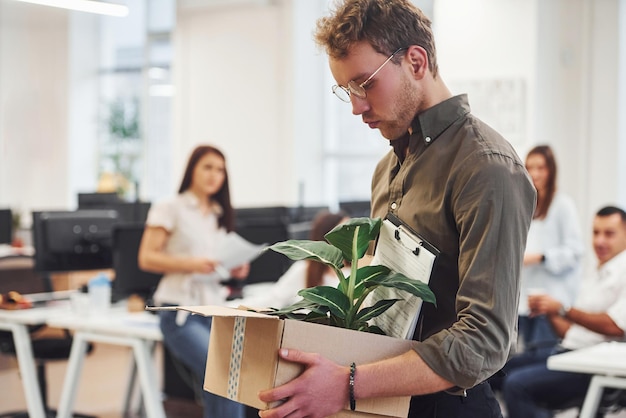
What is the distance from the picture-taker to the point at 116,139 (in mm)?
10859

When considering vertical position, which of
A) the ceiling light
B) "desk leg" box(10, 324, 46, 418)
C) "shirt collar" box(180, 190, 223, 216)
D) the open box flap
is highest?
the ceiling light

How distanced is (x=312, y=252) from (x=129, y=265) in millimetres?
2960

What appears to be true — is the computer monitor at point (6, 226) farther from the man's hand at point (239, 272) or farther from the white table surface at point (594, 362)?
the white table surface at point (594, 362)

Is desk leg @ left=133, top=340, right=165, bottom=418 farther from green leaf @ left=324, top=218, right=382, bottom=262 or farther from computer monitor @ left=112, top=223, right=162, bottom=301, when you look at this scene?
green leaf @ left=324, top=218, right=382, bottom=262

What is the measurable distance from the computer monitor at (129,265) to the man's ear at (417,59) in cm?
300

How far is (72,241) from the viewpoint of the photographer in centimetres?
458

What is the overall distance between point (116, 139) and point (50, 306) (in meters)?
6.52

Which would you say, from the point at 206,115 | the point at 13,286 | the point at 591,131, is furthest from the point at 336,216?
the point at 206,115

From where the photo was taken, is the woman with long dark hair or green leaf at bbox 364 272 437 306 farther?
the woman with long dark hair

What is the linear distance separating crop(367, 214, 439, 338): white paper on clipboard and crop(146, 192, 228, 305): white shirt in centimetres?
247

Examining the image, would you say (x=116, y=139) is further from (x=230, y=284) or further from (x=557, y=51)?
(x=230, y=284)

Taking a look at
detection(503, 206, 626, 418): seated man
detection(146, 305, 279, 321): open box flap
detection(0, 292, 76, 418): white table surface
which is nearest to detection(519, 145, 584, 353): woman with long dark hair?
detection(503, 206, 626, 418): seated man

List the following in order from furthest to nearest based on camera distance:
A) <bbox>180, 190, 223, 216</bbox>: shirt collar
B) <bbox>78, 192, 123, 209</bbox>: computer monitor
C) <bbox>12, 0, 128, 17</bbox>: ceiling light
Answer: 1. <bbox>78, 192, 123, 209</bbox>: computer monitor
2. <bbox>12, 0, 128, 17</bbox>: ceiling light
3. <bbox>180, 190, 223, 216</bbox>: shirt collar

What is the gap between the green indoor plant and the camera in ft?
4.92
